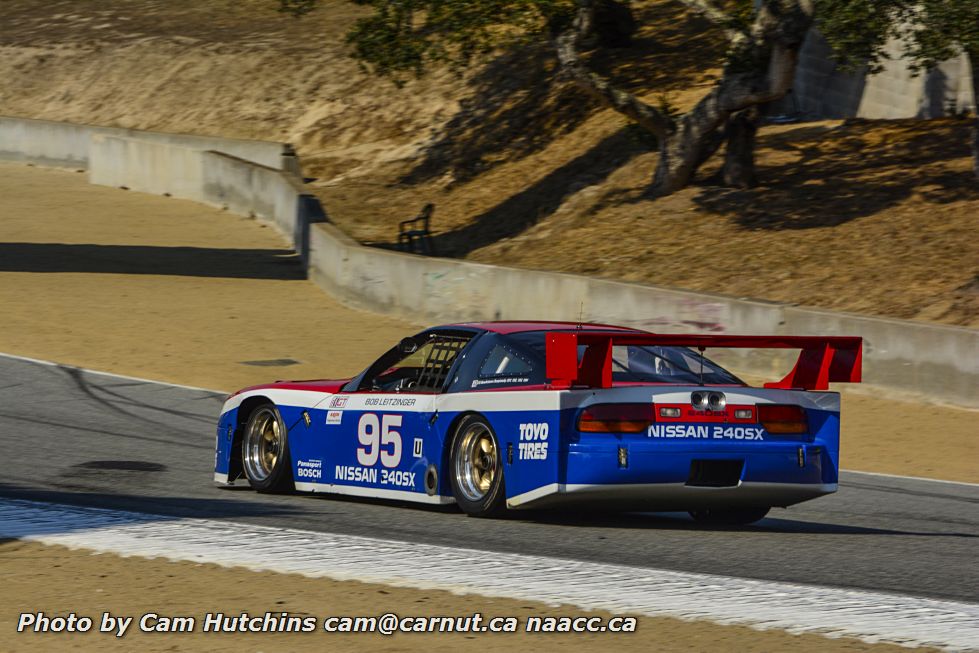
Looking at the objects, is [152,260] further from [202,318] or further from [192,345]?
[192,345]

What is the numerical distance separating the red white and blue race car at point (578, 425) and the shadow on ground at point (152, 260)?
62.5 feet

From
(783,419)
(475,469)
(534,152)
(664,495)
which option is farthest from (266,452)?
(534,152)

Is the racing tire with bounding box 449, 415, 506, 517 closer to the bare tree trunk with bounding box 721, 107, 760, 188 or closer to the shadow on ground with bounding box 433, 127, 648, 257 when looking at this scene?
the bare tree trunk with bounding box 721, 107, 760, 188

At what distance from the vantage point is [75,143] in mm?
48594

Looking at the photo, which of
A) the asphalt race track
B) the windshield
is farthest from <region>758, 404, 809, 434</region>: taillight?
the asphalt race track

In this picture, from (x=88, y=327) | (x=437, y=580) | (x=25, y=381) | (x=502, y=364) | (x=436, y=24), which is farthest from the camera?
(x=436, y=24)

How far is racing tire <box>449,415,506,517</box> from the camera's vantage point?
338 inches

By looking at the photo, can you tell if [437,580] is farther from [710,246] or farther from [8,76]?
[8,76]

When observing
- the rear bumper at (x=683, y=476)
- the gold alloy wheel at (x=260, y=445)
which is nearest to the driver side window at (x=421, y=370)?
the gold alloy wheel at (x=260, y=445)

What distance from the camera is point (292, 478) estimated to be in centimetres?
1016

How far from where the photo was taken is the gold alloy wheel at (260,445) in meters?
10.4

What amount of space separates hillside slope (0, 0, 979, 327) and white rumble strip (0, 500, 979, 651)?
13.2m

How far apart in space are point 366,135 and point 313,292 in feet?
62.6

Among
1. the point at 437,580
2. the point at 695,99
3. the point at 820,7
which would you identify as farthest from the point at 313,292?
the point at 437,580
